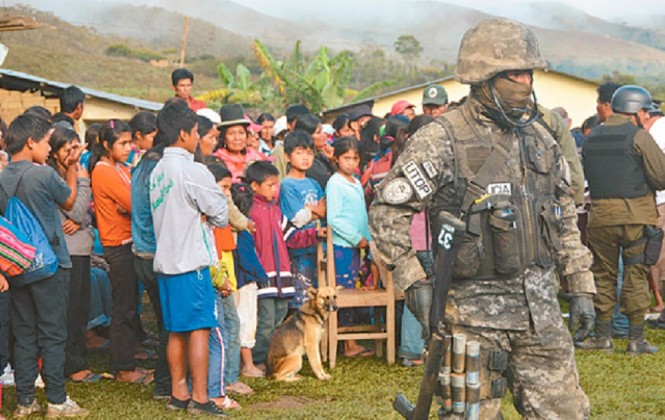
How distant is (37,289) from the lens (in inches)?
272

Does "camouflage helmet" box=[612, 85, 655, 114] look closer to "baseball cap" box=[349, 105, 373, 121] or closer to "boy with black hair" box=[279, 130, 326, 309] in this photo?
"boy with black hair" box=[279, 130, 326, 309]

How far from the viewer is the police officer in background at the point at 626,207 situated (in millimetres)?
9344

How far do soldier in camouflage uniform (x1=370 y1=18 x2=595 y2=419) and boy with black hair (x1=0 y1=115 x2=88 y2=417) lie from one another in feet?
9.34

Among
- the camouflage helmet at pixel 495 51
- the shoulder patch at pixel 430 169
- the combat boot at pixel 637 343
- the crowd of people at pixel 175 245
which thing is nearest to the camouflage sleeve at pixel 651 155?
the combat boot at pixel 637 343

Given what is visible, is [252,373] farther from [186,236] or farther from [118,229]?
[186,236]

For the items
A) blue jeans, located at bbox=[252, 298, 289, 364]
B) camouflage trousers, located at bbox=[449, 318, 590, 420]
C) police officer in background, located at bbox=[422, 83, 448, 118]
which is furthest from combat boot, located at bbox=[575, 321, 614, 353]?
camouflage trousers, located at bbox=[449, 318, 590, 420]

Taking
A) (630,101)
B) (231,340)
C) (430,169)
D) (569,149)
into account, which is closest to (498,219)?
(430,169)

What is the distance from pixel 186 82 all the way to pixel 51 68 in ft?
179

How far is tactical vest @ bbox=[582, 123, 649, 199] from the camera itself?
9.37 metres

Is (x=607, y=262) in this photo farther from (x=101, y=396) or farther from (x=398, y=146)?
(x=101, y=396)

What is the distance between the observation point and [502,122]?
5074 mm

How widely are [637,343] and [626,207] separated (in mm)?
1231

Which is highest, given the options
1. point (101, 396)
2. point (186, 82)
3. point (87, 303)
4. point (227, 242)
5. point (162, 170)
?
point (186, 82)

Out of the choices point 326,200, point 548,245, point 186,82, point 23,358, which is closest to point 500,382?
point 548,245
